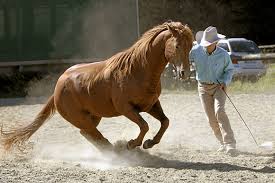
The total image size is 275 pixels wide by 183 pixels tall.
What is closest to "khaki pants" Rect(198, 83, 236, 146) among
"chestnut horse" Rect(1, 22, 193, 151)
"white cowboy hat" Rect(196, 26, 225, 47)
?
"white cowboy hat" Rect(196, 26, 225, 47)

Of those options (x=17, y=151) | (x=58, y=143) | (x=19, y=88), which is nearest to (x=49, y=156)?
(x=17, y=151)

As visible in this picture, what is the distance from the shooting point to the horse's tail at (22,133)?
729cm

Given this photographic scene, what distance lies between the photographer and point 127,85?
6453 mm

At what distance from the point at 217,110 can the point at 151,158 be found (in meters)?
1.08

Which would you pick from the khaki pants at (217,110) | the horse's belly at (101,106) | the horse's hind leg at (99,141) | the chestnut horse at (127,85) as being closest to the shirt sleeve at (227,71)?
the khaki pants at (217,110)

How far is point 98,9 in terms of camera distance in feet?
61.0

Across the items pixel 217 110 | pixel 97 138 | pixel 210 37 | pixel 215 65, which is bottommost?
pixel 97 138

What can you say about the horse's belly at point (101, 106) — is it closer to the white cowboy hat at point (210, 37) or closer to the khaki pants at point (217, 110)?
the khaki pants at point (217, 110)

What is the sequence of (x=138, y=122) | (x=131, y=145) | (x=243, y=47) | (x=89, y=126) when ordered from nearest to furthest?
(x=138, y=122) < (x=131, y=145) < (x=89, y=126) < (x=243, y=47)

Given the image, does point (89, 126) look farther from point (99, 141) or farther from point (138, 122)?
point (138, 122)

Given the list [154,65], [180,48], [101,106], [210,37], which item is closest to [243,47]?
[210,37]

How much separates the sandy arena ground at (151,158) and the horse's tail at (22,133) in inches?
6.7

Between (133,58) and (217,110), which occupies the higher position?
(133,58)

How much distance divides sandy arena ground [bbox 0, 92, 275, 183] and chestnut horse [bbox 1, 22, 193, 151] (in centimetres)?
34
